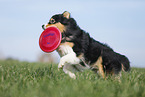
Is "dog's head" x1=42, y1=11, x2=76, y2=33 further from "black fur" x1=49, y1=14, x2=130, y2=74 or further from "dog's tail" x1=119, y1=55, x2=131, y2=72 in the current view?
"dog's tail" x1=119, y1=55, x2=131, y2=72

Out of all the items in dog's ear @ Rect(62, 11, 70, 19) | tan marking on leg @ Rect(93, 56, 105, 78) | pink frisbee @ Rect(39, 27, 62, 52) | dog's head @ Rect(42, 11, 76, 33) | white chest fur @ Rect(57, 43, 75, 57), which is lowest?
tan marking on leg @ Rect(93, 56, 105, 78)

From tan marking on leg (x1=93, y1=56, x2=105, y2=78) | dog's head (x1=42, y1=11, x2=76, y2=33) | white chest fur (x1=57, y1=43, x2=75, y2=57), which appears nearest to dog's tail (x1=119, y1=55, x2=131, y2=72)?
tan marking on leg (x1=93, y1=56, x2=105, y2=78)

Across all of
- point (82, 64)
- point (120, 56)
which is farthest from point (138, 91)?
point (120, 56)

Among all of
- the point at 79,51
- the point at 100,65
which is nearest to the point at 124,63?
the point at 100,65

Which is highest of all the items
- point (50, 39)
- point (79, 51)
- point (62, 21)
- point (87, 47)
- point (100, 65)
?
point (62, 21)

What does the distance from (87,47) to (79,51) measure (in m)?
0.29

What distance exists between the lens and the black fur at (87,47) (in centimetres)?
420

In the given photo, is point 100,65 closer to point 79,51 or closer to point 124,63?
point 79,51

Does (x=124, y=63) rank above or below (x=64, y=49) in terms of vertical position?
below

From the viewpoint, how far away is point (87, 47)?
14.1ft

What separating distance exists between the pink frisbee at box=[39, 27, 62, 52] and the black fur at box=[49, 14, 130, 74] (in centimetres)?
17

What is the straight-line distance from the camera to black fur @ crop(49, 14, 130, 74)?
4.20m

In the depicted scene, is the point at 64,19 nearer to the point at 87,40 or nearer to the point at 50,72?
the point at 87,40

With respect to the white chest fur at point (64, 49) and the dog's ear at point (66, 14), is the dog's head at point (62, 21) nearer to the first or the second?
the dog's ear at point (66, 14)
